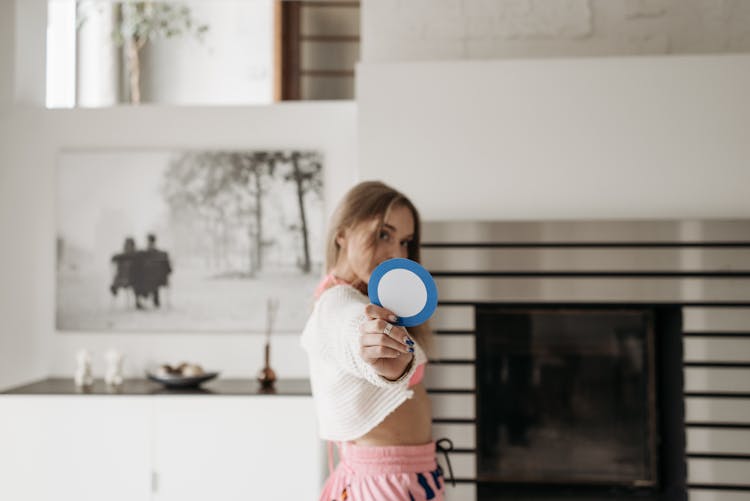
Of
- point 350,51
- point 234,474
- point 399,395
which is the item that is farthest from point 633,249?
point 350,51

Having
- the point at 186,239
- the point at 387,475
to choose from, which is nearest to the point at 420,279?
the point at 387,475

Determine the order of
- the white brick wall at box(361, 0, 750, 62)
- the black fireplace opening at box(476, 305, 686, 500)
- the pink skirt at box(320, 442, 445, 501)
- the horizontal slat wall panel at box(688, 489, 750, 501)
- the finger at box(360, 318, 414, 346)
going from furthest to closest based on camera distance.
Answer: the white brick wall at box(361, 0, 750, 62)
the black fireplace opening at box(476, 305, 686, 500)
the horizontal slat wall panel at box(688, 489, 750, 501)
the pink skirt at box(320, 442, 445, 501)
the finger at box(360, 318, 414, 346)

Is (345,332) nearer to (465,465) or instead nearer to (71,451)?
(465,465)

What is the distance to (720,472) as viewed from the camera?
2342mm

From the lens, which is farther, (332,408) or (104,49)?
(104,49)

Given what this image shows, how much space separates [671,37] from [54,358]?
3.05 metres

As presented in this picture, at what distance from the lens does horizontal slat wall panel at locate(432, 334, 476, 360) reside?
7.97 feet

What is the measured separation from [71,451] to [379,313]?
1902mm

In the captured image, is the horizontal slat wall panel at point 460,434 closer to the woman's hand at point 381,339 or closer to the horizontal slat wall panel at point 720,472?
the horizontal slat wall panel at point 720,472

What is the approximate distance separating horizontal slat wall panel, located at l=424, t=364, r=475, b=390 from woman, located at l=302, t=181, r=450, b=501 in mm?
792

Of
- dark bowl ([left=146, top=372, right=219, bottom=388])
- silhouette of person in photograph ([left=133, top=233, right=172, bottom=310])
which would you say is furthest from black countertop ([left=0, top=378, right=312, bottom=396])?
silhouette of person in photograph ([left=133, top=233, right=172, bottom=310])

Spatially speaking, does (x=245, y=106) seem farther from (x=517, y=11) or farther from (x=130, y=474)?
(x=130, y=474)

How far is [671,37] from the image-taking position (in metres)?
2.75

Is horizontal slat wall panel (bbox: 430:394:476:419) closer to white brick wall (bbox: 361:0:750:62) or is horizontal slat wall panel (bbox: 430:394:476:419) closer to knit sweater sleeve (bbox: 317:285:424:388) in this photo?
knit sweater sleeve (bbox: 317:285:424:388)
